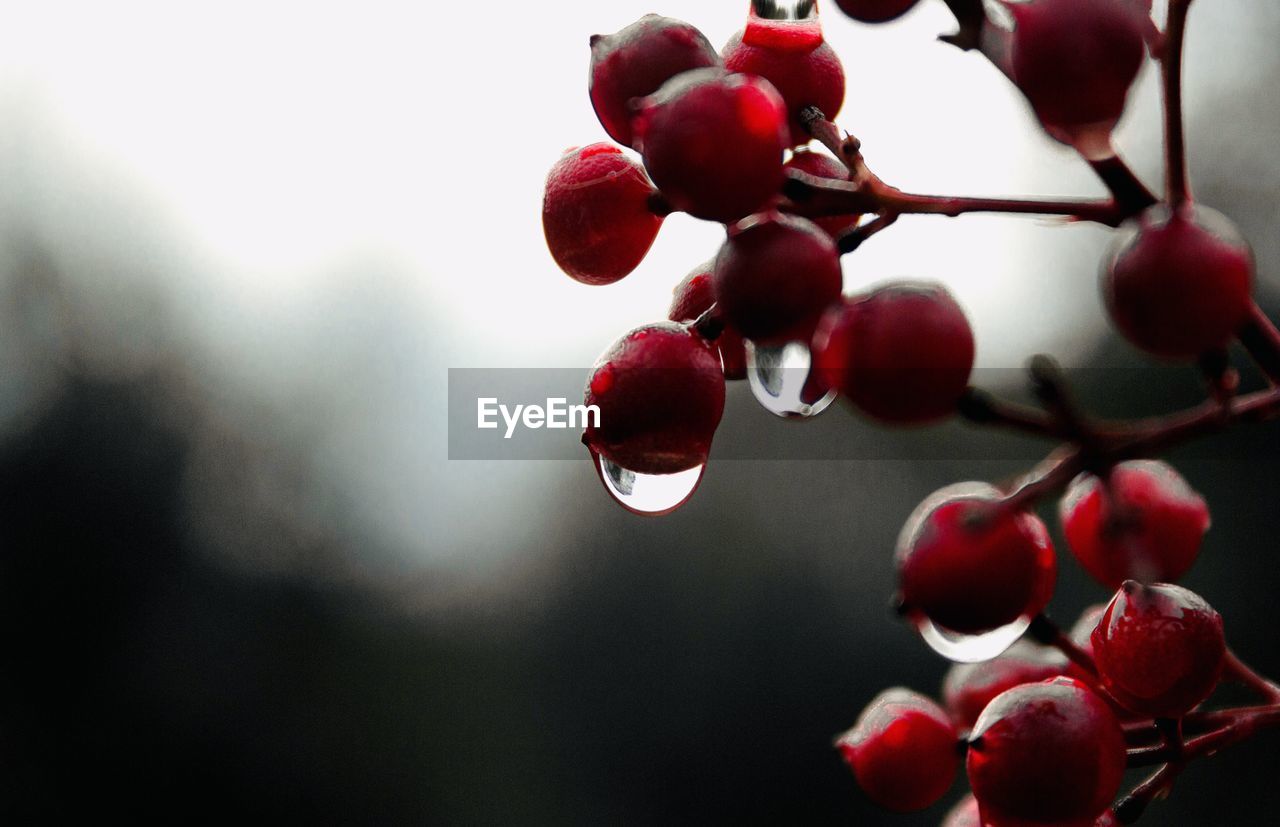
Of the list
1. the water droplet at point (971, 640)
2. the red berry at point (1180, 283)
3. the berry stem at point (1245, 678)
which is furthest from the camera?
the berry stem at point (1245, 678)

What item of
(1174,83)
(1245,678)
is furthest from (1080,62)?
(1245,678)

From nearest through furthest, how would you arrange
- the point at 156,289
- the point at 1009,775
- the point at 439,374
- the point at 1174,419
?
the point at 1174,419, the point at 1009,775, the point at 439,374, the point at 156,289

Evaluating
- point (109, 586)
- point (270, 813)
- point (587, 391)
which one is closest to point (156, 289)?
point (109, 586)

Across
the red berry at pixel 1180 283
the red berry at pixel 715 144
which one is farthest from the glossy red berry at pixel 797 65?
the red berry at pixel 1180 283

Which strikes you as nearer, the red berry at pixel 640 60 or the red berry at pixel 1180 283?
the red berry at pixel 1180 283

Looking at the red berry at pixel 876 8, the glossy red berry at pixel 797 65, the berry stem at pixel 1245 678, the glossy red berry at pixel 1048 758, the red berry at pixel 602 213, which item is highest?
the red berry at pixel 876 8

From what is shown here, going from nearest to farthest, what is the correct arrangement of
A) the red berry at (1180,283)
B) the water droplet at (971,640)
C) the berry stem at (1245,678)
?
1. the red berry at (1180,283)
2. the water droplet at (971,640)
3. the berry stem at (1245,678)

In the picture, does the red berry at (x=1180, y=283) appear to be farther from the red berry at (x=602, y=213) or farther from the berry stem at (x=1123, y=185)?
the red berry at (x=602, y=213)

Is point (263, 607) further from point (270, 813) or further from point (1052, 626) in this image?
point (1052, 626)

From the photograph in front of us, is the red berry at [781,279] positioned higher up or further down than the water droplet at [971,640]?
higher up
